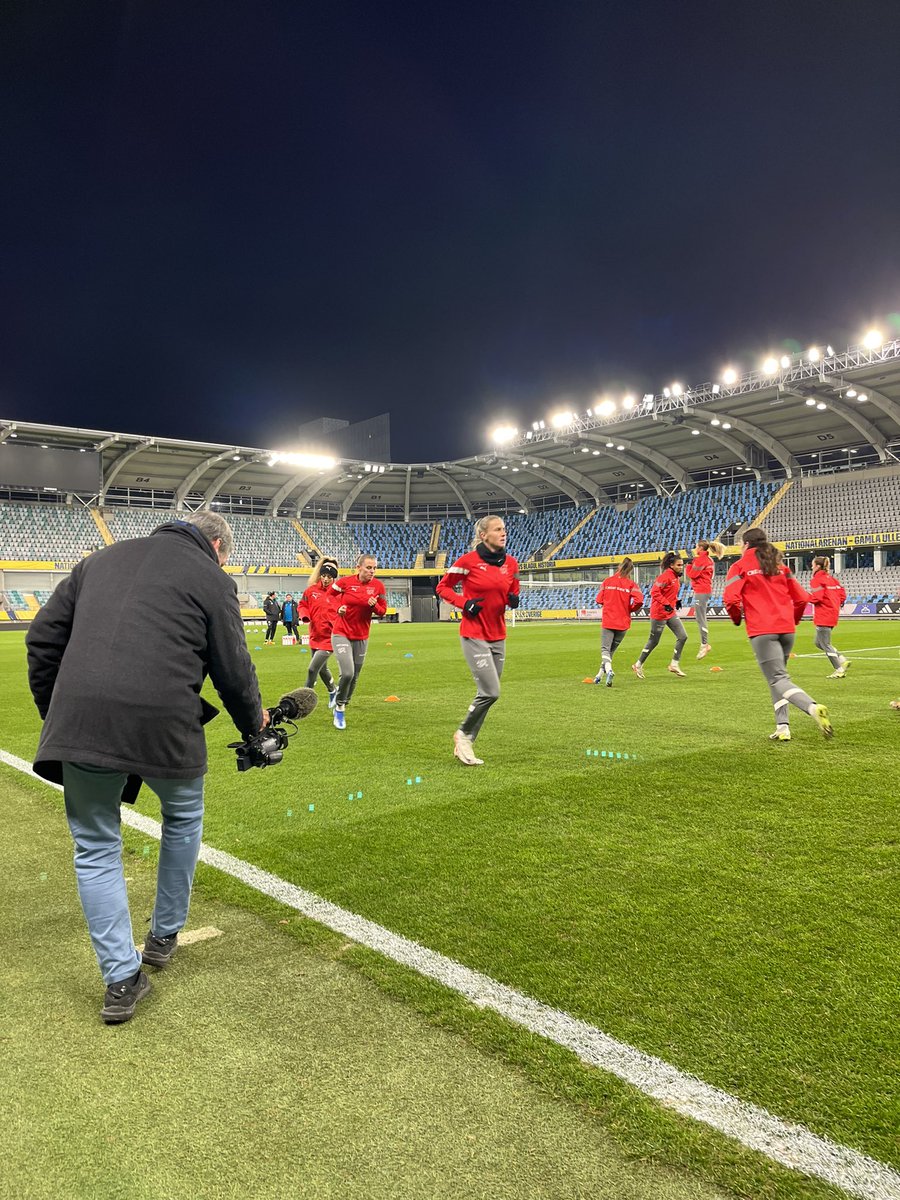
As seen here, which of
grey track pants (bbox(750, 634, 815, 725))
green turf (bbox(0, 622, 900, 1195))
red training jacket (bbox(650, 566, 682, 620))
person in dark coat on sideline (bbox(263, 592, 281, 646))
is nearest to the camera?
green turf (bbox(0, 622, 900, 1195))

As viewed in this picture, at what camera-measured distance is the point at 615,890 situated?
12.8ft

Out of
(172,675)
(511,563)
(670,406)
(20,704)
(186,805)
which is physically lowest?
(20,704)

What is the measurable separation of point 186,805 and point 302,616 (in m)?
8.32

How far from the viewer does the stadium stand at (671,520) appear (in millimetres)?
58250

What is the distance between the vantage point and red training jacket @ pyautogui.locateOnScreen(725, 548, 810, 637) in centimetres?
780

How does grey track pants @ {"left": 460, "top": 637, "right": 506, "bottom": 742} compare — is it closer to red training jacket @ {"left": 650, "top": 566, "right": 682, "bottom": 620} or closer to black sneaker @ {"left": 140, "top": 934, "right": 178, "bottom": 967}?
black sneaker @ {"left": 140, "top": 934, "right": 178, "bottom": 967}

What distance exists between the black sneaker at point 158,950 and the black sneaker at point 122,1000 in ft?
0.78

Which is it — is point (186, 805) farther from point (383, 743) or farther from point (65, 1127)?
point (383, 743)

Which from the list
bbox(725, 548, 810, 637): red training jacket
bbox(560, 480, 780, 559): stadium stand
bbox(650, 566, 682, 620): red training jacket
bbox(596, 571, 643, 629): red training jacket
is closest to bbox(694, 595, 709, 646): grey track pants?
bbox(650, 566, 682, 620): red training jacket

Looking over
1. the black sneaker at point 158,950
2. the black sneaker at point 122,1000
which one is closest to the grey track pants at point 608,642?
the black sneaker at point 158,950

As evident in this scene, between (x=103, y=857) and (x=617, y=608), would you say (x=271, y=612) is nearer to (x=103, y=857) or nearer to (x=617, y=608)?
(x=617, y=608)

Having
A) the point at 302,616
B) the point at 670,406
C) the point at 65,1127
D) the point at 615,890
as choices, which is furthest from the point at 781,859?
the point at 670,406

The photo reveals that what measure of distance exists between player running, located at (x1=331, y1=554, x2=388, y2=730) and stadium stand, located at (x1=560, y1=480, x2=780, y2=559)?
2023 inches

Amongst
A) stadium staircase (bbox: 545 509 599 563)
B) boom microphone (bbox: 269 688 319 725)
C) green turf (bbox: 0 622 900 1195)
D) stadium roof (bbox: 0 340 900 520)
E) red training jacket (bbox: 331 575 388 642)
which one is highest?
stadium roof (bbox: 0 340 900 520)
